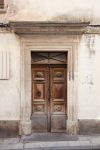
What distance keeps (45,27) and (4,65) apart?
5.80ft

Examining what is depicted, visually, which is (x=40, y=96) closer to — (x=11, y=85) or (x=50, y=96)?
(x=50, y=96)

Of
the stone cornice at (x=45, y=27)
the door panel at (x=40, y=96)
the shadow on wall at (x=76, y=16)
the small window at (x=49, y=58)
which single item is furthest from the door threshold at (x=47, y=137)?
the shadow on wall at (x=76, y=16)

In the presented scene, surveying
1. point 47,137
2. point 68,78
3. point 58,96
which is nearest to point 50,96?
point 58,96

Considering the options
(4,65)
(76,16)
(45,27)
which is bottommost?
(4,65)

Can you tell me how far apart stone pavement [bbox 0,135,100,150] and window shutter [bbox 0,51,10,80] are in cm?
200

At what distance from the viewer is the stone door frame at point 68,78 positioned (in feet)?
39.7

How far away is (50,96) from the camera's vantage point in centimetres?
1270

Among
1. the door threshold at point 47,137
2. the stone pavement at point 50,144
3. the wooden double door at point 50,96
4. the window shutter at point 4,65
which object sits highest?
the window shutter at point 4,65

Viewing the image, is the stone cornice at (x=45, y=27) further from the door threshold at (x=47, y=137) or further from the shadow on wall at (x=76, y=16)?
the door threshold at (x=47, y=137)

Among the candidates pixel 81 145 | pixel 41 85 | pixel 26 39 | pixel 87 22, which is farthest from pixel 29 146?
pixel 87 22

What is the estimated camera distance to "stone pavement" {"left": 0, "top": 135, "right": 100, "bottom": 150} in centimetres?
1106

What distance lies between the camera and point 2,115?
12.2 m

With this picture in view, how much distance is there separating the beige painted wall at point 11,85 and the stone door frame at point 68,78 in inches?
6.4

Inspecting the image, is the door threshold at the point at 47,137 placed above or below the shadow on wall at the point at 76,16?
below
